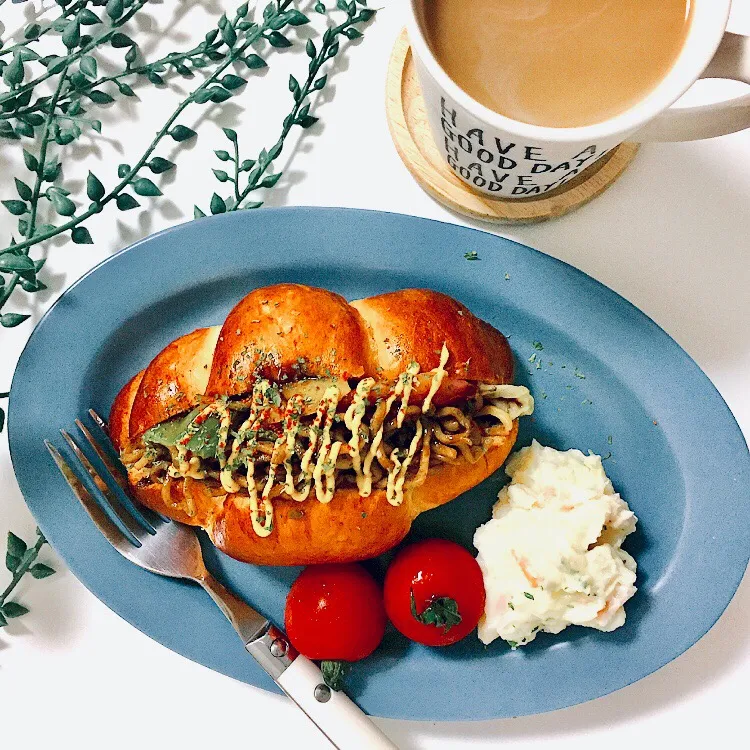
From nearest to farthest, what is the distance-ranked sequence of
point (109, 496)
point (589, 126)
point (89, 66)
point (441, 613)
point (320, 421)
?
1. point (589, 126)
2. point (320, 421)
3. point (441, 613)
4. point (109, 496)
5. point (89, 66)

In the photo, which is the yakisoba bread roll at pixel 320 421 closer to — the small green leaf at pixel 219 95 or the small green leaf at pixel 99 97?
the small green leaf at pixel 219 95

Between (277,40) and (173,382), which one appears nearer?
(173,382)

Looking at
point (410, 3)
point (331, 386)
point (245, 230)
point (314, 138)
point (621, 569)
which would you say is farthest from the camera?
point (314, 138)

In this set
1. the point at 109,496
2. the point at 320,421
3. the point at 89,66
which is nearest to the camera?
the point at 320,421

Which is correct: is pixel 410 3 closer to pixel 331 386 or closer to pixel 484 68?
pixel 484 68

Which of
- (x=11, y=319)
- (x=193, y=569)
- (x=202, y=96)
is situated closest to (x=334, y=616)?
(x=193, y=569)

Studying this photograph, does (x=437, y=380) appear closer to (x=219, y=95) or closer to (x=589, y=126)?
(x=589, y=126)

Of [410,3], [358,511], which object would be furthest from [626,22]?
[358,511]
